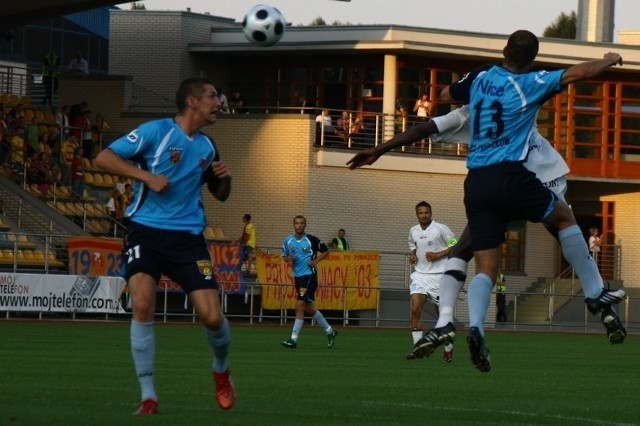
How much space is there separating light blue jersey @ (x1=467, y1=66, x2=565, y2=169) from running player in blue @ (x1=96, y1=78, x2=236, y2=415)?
1793 mm

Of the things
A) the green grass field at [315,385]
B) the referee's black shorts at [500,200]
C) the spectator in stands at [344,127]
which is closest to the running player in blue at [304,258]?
the green grass field at [315,385]

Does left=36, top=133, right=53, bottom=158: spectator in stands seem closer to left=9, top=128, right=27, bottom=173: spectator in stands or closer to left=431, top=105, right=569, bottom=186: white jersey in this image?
left=9, top=128, right=27, bottom=173: spectator in stands

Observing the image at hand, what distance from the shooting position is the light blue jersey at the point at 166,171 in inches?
404

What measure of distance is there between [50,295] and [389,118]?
16512 millimetres

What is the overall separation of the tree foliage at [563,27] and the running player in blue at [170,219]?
99284mm

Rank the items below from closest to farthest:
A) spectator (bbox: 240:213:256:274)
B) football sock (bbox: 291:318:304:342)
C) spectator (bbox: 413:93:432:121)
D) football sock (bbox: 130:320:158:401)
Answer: football sock (bbox: 130:320:158:401) → football sock (bbox: 291:318:304:342) → spectator (bbox: 240:213:256:274) → spectator (bbox: 413:93:432:121)

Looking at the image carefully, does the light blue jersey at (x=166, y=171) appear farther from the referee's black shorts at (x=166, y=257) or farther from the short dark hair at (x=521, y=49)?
the short dark hair at (x=521, y=49)

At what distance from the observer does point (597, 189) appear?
172 ft

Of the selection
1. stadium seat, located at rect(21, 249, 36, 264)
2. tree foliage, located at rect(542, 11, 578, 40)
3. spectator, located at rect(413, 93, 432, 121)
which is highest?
tree foliage, located at rect(542, 11, 578, 40)

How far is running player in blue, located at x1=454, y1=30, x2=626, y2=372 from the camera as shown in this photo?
1041 centimetres

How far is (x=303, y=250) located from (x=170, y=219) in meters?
15.2

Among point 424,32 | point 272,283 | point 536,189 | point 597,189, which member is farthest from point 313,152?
point 536,189

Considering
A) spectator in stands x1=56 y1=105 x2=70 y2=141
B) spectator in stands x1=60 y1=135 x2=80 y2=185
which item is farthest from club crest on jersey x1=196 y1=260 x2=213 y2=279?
spectator in stands x1=56 y1=105 x2=70 y2=141

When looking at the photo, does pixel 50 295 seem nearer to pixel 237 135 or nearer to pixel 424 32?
pixel 237 135
